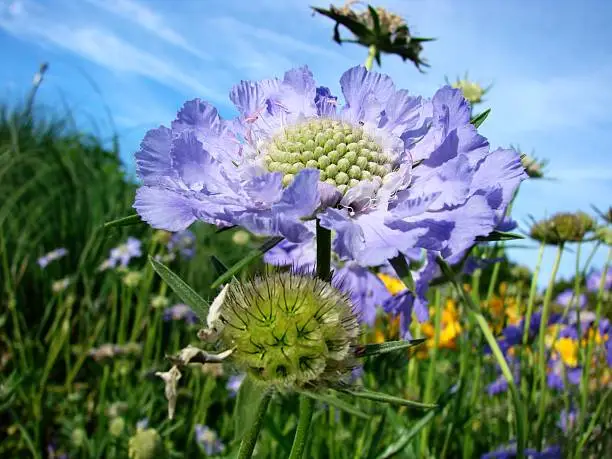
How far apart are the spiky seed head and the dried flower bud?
126cm

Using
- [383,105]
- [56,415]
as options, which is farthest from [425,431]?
[56,415]

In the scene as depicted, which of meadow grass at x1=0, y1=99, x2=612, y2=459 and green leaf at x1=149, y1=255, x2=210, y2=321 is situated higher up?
green leaf at x1=149, y1=255, x2=210, y2=321

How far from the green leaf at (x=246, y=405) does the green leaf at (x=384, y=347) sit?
113 mm

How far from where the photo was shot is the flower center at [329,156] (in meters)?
0.90

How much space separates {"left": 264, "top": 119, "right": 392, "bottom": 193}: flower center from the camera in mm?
899

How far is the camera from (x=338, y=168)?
0.91 m

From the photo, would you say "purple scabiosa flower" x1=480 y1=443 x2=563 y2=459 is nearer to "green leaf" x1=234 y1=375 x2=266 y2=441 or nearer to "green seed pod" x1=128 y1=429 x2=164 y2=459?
"green seed pod" x1=128 y1=429 x2=164 y2=459

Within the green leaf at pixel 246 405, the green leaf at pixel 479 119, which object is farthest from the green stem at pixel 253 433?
the green leaf at pixel 479 119

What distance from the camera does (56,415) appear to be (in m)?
2.70

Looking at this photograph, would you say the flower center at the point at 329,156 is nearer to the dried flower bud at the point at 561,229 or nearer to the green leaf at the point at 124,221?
the green leaf at the point at 124,221

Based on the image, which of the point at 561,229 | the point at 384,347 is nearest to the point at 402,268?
the point at 384,347

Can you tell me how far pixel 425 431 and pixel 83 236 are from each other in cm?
301

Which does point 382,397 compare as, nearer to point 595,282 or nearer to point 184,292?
point 184,292

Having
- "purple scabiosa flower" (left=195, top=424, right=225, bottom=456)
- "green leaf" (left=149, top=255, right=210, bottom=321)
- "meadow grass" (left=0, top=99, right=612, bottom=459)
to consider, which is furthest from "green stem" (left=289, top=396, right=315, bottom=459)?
"purple scabiosa flower" (left=195, top=424, right=225, bottom=456)
